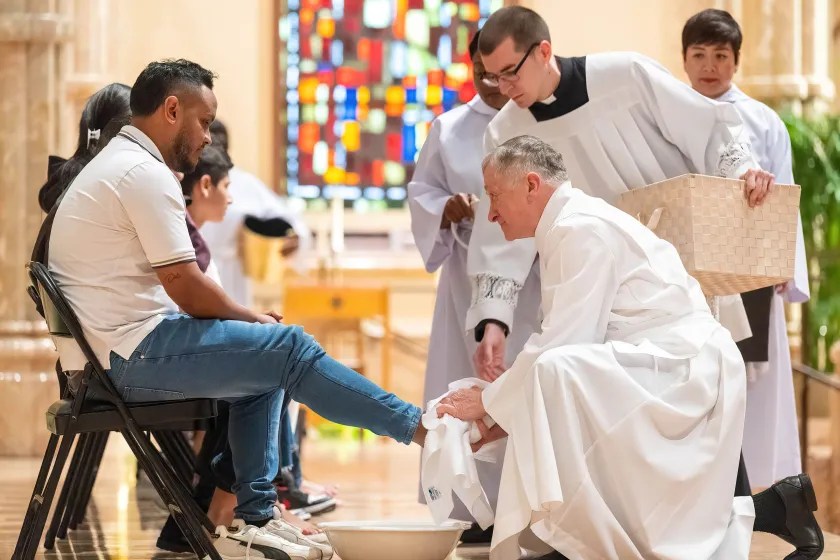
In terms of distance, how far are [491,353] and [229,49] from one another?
25.9ft

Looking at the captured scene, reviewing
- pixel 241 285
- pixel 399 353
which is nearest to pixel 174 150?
pixel 241 285

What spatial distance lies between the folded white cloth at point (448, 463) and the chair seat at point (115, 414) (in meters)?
0.67

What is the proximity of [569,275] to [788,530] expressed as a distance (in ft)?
3.46

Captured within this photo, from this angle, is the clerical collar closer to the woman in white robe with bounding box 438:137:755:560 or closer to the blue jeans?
the woman in white robe with bounding box 438:137:755:560

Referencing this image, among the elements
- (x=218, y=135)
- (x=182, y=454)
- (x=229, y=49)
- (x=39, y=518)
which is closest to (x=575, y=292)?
(x=39, y=518)

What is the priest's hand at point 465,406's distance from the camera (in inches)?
155

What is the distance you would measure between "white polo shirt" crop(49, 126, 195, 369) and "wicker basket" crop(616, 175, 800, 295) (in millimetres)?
1503

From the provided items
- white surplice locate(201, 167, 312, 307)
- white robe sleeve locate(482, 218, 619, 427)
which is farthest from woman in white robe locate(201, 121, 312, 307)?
white robe sleeve locate(482, 218, 619, 427)

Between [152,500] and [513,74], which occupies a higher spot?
[513,74]

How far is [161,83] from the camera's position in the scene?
4031mm

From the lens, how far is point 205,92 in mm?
4066

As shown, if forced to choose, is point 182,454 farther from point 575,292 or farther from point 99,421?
point 575,292

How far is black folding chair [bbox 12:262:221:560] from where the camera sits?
A: 3.79 metres

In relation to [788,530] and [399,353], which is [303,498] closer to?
[788,530]
